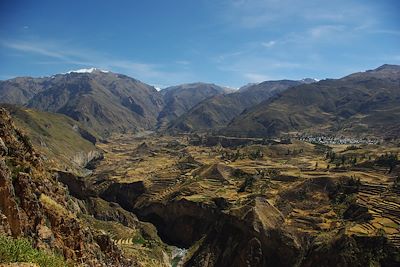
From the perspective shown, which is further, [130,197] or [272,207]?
[130,197]

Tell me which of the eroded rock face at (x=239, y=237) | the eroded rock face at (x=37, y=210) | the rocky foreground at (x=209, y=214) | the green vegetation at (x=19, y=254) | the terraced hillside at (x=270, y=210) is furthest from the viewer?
the eroded rock face at (x=239, y=237)

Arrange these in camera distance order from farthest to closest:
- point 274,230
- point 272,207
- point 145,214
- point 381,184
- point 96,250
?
point 145,214, point 381,184, point 272,207, point 274,230, point 96,250

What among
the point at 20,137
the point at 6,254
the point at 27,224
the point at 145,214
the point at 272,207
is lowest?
the point at 145,214

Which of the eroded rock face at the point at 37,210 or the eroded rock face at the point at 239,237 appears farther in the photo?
the eroded rock face at the point at 239,237

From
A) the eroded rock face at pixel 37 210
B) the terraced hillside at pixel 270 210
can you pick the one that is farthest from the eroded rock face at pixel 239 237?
the eroded rock face at pixel 37 210

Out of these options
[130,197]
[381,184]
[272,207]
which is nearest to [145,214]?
[130,197]

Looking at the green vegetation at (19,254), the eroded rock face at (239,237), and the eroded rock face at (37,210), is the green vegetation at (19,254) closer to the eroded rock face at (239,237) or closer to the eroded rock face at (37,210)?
the eroded rock face at (37,210)

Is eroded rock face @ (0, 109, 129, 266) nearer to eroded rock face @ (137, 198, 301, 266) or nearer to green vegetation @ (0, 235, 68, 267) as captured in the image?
green vegetation @ (0, 235, 68, 267)

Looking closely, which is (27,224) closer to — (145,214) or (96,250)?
(96,250)

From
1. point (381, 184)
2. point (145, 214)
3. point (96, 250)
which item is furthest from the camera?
point (145, 214)
